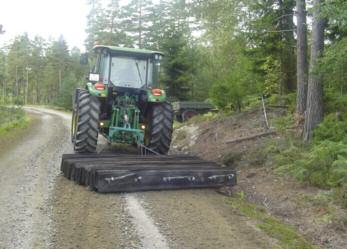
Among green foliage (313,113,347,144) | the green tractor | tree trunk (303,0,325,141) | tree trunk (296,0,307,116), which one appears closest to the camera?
green foliage (313,113,347,144)

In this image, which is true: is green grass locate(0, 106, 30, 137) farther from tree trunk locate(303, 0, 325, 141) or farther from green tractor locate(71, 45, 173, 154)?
tree trunk locate(303, 0, 325, 141)

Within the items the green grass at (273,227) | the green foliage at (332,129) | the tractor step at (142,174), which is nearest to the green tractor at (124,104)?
the tractor step at (142,174)

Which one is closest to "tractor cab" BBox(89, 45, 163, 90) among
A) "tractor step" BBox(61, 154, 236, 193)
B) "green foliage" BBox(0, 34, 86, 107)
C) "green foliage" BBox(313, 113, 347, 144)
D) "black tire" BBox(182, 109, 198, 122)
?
"tractor step" BBox(61, 154, 236, 193)

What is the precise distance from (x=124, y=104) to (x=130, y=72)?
2.99 ft

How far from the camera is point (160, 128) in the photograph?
10.7 m

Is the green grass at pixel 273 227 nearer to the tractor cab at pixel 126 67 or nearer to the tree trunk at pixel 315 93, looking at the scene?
the tree trunk at pixel 315 93

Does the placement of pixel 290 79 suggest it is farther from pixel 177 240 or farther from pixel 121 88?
pixel 177 240

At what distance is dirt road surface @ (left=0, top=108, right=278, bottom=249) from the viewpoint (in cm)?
475

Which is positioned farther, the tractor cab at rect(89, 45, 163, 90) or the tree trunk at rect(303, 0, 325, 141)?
the tractor cab at rect(89, 45, 163, 90)

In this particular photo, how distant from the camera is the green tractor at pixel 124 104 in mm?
10109

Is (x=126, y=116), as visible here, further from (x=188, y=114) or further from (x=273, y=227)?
(x=188, y=114)

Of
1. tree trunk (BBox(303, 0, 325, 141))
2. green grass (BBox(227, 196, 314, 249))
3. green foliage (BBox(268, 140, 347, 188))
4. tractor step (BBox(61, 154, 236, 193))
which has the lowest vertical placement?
green grass (BBox(227, 196, 314, 249))

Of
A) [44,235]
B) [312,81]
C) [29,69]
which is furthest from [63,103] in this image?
[44,235]

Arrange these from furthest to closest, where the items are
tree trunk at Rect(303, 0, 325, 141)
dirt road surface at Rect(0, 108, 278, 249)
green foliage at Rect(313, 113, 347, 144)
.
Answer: tree trunk at Rect(303, 0, 325, 141), green foliage at Rect(313, 113, 347, 144), dirt road surface at Rect(0, 108, 278, 249)
